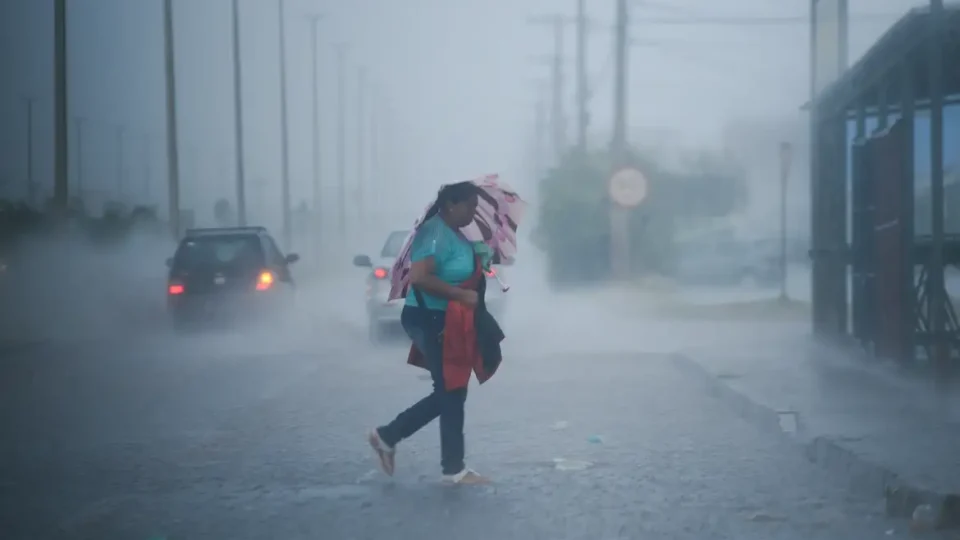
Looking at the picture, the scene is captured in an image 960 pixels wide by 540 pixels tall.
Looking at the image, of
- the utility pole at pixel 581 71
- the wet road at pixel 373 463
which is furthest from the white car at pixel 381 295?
the utility pole at pixel 581 71

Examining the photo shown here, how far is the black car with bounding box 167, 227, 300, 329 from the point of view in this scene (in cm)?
2172

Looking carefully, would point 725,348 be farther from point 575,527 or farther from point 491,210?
point 575,527

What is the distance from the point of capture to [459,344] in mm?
7586

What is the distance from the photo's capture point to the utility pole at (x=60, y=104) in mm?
26641

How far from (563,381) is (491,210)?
6.07 metres

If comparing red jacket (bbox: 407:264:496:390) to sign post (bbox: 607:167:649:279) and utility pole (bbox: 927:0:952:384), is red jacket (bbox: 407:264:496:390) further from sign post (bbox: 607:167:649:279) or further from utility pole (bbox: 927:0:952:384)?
sign post (bbox: 607:167:649:279)

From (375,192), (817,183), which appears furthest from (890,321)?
(375,192)

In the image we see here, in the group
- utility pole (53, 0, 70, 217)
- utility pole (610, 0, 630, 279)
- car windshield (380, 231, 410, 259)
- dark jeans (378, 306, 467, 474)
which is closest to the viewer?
dark jeans (378, 306, 467, 474)

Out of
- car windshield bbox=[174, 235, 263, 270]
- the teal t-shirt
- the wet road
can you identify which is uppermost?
the teal t-shirt

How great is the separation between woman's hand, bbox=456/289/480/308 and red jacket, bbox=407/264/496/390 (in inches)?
2.1

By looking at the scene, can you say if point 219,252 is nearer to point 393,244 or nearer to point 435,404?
point 393,244

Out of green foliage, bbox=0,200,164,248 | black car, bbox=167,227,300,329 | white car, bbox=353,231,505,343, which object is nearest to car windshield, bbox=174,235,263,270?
black car, bbox=167,227,300,329

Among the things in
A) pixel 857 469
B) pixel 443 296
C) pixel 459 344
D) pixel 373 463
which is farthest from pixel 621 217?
pixel 443 296

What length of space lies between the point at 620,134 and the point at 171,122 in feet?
37.2
